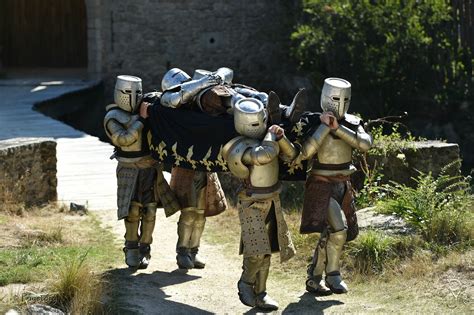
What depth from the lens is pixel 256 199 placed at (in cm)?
730

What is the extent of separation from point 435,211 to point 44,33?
562 inches

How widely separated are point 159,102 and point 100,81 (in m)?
10.5

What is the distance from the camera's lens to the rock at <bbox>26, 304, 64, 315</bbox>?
6885mm

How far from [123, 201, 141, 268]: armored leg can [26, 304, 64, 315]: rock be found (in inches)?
55.9

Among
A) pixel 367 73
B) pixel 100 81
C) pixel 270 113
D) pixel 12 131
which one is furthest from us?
pixel 100 81

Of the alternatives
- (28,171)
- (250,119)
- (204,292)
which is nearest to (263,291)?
(204,292)

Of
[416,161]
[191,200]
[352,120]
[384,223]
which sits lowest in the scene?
[384,223]

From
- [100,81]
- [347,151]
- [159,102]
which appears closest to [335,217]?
[347,151]

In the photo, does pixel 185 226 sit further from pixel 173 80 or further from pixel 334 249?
pixel 334 249

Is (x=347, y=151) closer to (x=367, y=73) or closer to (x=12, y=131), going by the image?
(x=12, y=131)

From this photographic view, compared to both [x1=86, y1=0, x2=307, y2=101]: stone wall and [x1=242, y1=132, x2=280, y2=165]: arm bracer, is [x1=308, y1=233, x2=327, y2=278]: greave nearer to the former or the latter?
[x1=242, y1=132, x2=280, y2=165]: arm bracer

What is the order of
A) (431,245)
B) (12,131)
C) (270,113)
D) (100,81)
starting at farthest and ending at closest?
(100,81) < (12,131) < (431,245) < (270,113)

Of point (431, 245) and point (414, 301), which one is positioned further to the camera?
point (431, 245)

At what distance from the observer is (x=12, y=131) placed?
14273 millimetres
